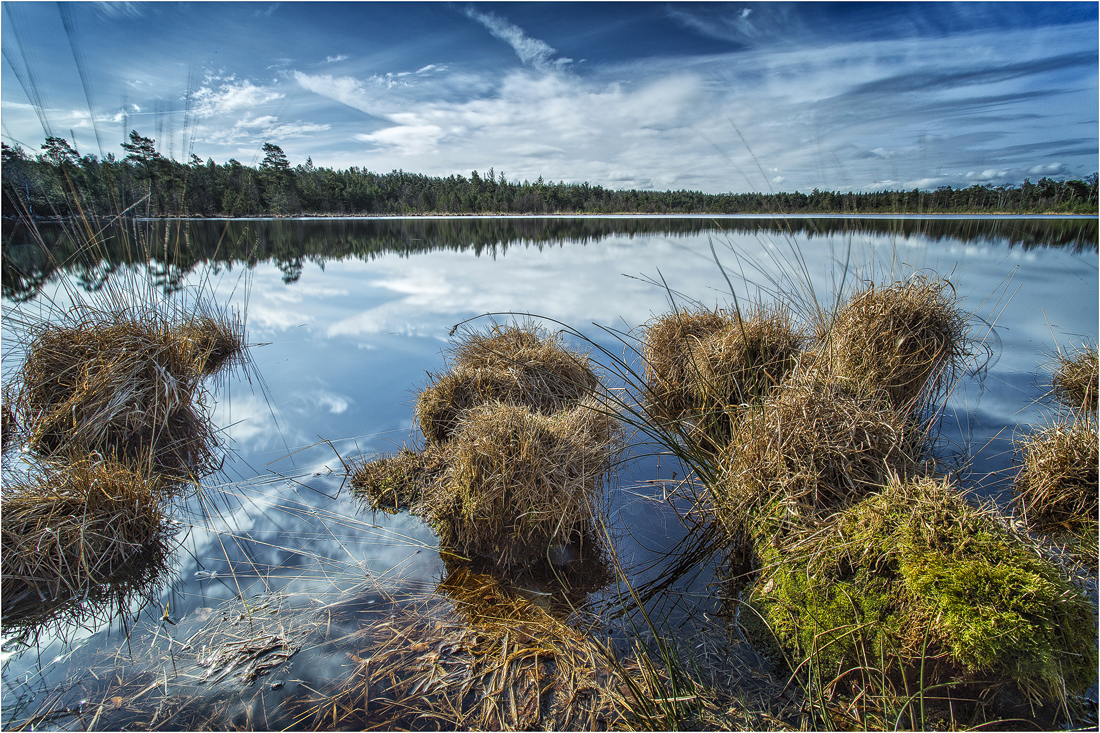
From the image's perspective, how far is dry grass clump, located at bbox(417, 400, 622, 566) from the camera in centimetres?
341

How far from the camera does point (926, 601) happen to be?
2.23 m

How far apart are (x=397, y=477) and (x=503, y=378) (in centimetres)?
155

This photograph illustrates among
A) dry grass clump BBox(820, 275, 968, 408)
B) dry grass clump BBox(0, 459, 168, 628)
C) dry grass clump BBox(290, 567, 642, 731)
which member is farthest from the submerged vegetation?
dry grass clump BBox(820, 275, 968, 408)

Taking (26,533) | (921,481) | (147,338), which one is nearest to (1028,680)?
(921,481)

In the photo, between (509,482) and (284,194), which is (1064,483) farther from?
(284,194)

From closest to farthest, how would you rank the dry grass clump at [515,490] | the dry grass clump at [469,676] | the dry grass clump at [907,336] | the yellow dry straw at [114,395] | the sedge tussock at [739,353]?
the dry grass clump at [469,676]
the dry grass clump at [515,490]
the yellow dry straw at [114,395]
the dry grass clump at [907,336]
the sedge tussock at [739,353]

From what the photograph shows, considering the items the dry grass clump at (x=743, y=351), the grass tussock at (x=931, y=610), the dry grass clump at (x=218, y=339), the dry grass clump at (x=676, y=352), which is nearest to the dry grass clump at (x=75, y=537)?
the grass tussock at (x=931, y=610)

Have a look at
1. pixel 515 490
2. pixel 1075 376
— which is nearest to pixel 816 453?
pixel 515 490

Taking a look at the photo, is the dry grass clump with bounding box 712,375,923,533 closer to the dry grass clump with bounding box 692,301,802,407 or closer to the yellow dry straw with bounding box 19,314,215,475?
the dry grass clump with bounding box 692,301,802,407

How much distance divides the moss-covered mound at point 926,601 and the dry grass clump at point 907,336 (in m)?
2.62

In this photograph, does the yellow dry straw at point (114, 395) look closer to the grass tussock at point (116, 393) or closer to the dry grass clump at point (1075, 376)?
the grass tussock at point (116, 393)

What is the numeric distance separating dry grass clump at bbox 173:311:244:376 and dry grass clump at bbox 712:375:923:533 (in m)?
7.58

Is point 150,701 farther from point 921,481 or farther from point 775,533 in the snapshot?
point 921,481

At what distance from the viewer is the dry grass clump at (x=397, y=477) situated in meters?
4.23
